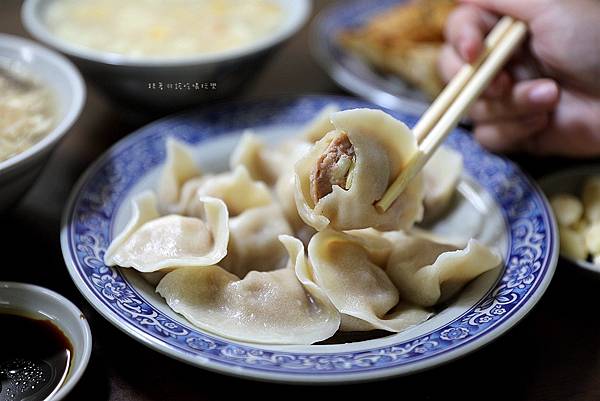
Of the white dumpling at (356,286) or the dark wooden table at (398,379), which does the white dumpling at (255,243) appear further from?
the dark wooden table at (398,379)

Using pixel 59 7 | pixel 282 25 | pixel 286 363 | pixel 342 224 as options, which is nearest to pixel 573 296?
pixel 342 224

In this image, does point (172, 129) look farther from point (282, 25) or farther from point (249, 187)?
point (282, 25)

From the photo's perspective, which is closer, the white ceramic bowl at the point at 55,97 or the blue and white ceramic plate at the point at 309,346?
the blue and white ceramic plate at the point at 309,346

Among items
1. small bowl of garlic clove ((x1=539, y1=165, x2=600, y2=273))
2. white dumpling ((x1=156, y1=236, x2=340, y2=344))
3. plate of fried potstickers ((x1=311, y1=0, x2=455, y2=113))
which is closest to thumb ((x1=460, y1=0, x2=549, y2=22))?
plate of fried potstickers ((x1=311, y1=0, x2=455, y2=113))

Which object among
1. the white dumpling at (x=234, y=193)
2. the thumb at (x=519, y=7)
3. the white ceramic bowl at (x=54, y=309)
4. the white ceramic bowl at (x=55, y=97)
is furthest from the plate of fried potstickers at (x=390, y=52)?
the white ceramic bowl at (x=54, y=309)

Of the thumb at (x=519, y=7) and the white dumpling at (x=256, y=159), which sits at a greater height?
the thumb at (x=519, y=7)

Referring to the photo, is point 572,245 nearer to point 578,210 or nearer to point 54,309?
point 578,210

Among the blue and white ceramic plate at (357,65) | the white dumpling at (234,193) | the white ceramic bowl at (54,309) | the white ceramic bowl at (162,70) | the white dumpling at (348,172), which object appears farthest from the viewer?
the blue and white ceramic plate at (357,65)
